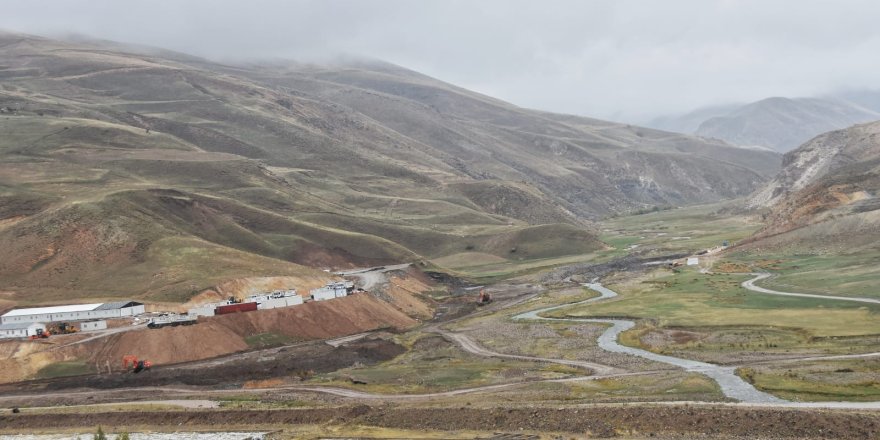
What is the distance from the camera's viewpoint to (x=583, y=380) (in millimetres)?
75688

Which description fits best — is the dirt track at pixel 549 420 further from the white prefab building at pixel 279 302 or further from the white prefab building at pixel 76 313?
the white prefab building at pixel 279 302

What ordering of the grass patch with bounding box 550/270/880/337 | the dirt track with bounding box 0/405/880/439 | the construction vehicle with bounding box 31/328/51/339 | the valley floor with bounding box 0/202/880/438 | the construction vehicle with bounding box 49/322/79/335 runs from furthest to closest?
1. the construction vehicle with bounding box 49/322/79/335
2. the construction vehicle with bounding box 31/328/51/339
3. the grass patch with bounding box 550/270/880/337
4. the valley floor with bounding box 0/202/880/438
5. the dirt track with bounding box 0/405/880/439

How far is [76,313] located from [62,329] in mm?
8126

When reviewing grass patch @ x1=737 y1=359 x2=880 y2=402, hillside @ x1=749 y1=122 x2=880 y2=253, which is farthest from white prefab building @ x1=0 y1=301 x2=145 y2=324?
hillside @ x1=749 y1=122 x2=880 y2=253

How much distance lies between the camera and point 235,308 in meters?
112

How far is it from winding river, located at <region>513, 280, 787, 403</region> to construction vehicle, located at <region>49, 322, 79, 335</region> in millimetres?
70282

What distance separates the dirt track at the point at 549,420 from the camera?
162ft

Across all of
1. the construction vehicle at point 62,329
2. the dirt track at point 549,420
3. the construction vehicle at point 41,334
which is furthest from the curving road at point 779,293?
the construction vehicle at point 41,334

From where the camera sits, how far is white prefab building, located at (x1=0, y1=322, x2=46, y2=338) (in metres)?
99.4

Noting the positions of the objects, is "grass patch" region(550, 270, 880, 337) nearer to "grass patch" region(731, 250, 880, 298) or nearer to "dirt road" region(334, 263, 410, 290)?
"grass patch" region(731, 250, 880, 298)

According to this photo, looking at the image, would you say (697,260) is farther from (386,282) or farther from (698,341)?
(698,341)

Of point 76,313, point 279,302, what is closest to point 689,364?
point 279,302

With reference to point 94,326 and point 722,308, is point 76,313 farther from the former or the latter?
point 722,308

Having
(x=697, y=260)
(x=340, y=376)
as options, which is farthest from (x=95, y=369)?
(x=697, y=260)
